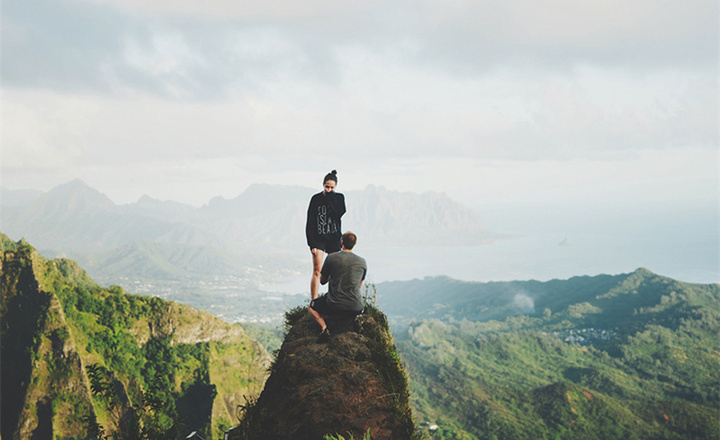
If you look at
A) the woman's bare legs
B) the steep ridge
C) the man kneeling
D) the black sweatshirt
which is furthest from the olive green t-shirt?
the steep ridge

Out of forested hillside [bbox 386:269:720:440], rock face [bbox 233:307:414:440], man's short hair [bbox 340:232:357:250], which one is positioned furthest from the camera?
forested hillside [bbox 386:269:720:440]

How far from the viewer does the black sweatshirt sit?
9094 millimetres

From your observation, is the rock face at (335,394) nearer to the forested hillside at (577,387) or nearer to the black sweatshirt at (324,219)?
the black sweatshirt at (324,219)

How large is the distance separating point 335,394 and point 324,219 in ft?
13.4

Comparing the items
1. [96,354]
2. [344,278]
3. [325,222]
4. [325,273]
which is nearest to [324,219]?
[325,222]

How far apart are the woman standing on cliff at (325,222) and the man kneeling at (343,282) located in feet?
3.53

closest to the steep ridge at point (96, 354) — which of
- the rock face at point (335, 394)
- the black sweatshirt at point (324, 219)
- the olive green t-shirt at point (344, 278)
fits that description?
the black sweatshirt at point (324, 219)

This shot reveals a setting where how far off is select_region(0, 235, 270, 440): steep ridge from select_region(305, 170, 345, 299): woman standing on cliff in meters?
48.9

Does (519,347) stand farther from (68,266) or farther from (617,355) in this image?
(68,266)

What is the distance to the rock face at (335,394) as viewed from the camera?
599 cm

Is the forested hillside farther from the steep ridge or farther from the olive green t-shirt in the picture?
the olive green t-shirt

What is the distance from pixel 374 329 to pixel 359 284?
1234 millimetres

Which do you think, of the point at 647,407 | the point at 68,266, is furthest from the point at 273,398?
the point at 647,407

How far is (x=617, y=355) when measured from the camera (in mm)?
182750
